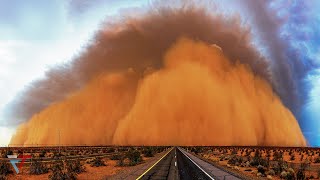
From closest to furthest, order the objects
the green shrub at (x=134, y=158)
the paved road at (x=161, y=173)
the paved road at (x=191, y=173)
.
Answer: the paved road at (x=191, y=173) < the paved road at (x=161, y=173) < the green shrub at (x=134, y=158)

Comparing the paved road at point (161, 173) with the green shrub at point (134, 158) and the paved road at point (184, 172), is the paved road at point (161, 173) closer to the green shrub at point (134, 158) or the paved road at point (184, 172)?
the paved road at point (184, 172)

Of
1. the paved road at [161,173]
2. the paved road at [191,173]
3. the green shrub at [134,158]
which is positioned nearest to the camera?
the paved road at [191,173]

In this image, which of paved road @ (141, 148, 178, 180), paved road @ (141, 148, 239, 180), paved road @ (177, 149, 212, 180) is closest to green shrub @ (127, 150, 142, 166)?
paved road @ (141, 148, 239, 180)

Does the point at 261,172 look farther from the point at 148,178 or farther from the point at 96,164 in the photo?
the point at 96,164

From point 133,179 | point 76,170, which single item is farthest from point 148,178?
point 76,170

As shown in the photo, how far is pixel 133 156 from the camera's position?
43281mm

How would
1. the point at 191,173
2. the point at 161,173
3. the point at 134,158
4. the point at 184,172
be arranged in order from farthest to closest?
the point at 134,158 < the point at 184,172 < the point at 161,173 < the point at 191,173

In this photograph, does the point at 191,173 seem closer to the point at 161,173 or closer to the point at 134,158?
the point at 161,173

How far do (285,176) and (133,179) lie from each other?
10.3m

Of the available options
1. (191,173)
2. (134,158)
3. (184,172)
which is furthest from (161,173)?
(134,158)

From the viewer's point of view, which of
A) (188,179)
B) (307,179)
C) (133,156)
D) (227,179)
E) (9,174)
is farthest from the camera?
(133,156)

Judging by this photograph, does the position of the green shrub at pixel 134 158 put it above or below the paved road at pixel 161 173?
above

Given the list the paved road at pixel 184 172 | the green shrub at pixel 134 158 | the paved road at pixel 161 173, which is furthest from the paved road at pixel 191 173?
the green shrub at pixel 134 158

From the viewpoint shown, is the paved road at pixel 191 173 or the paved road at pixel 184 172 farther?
the paved road at pixel 184 172
